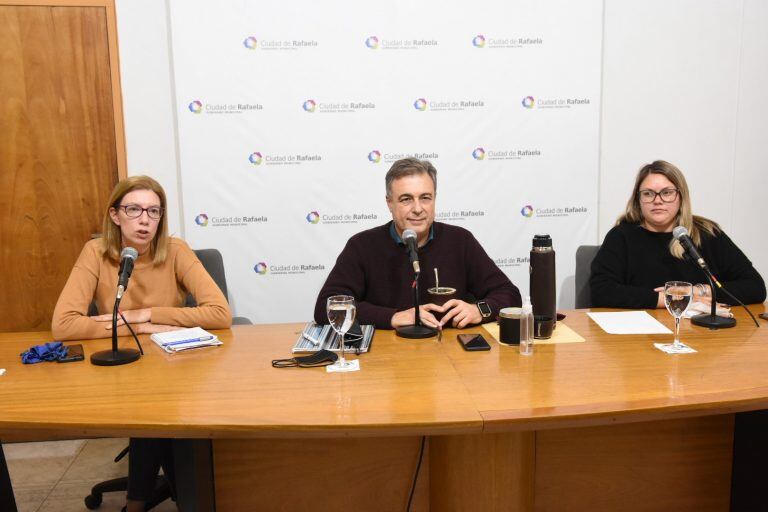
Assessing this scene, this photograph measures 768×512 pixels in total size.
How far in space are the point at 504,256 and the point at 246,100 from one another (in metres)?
1.78

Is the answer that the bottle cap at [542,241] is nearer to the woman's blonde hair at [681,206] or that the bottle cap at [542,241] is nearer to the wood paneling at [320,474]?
the wood paneling at [320,474]

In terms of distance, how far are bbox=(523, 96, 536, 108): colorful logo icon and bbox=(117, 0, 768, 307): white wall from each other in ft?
1.57

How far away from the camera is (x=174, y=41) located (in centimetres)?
349

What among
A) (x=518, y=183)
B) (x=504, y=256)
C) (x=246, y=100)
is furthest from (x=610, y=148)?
(x=246, y=100)

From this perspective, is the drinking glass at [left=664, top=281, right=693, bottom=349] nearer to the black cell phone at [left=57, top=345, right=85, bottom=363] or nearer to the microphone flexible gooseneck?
the microphone flexible gooseneck

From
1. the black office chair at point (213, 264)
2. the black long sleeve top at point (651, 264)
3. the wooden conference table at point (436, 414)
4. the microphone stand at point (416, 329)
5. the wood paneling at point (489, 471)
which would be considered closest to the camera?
the wooden conference table at point (436, 414)

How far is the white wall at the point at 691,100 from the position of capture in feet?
12.7

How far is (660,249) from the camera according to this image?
9.31ft

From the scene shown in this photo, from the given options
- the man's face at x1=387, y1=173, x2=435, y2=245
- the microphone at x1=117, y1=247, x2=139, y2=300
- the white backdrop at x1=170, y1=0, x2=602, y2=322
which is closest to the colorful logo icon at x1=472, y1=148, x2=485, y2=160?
the white backdrop at x1=170, y1=0, x2=602, y2=322

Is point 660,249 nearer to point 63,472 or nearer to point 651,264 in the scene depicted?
point 651,264

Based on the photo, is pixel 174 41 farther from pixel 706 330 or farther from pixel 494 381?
pixel 706 330

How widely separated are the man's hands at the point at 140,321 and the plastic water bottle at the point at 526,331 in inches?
48.3

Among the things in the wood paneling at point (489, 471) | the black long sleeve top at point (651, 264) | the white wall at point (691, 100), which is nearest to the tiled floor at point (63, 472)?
the wood paneling at point (489, 471)

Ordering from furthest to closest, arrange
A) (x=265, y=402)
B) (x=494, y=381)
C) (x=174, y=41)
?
(x=174, y=41) < (x=494, y=381) < (x=265, y=402)
